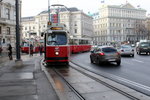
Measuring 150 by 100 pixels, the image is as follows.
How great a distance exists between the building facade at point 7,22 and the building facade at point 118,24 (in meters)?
92.6

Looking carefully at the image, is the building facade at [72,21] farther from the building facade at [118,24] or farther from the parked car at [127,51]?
the parked car at [127,51]

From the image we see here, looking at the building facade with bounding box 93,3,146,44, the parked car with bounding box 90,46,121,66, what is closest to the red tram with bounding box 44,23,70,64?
the parked car with bounding box 90,46,121,66

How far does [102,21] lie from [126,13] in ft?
51.4

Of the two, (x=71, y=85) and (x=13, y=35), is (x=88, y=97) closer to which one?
(x=71, y=85)

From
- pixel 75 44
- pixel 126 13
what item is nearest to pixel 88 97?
pixel 75 44

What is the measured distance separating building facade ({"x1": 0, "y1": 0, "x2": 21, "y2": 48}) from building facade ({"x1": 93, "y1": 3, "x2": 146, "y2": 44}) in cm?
9262

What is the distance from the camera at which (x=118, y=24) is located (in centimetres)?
14488

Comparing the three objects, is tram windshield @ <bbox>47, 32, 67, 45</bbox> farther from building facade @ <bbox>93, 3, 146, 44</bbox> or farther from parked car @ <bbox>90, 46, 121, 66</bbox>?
building facade @ <bbox>93, 3, 146, 44</bbox>

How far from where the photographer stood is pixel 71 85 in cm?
995

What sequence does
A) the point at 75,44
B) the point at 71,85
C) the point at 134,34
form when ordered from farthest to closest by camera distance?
the point at 134,34
the point at 75,44
the point at 71,85

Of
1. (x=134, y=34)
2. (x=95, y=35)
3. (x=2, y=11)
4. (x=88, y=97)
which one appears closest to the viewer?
(x=88, y=97)

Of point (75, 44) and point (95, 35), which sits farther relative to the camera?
point (95, 35)

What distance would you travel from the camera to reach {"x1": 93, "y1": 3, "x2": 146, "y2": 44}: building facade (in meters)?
141

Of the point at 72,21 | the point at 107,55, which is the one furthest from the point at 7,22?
the point at 72,21
